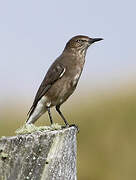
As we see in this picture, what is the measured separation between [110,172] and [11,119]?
1.87 meters

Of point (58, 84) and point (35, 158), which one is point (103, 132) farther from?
point (35, 158)

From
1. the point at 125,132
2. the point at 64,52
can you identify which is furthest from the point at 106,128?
the point at 64,52

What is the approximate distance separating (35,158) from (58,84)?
3.93 metres

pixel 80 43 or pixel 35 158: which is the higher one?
pixel 80 43

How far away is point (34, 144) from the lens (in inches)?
138

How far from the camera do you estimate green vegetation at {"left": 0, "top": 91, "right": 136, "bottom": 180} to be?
9.45 metres

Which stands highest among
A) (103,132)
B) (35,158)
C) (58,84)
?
(103,132)

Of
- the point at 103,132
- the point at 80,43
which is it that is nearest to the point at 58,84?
the point at 80,43

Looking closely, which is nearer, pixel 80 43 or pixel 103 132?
pixel 80 43

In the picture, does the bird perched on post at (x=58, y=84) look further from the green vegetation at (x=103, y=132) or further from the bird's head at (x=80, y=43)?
the green vegetation at (x=103, y=132)

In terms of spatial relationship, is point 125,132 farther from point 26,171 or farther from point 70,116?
point 26,171

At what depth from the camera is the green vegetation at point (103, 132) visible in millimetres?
9445

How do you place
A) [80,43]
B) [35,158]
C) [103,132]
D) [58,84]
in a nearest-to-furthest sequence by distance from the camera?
[35,158] < [58,84] < [80,43] < [103,132]

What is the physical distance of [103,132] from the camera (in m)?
9.94
